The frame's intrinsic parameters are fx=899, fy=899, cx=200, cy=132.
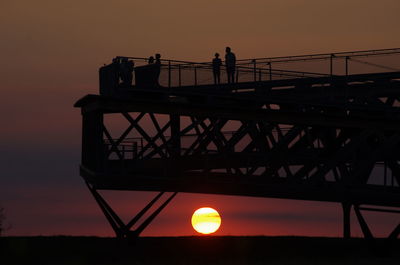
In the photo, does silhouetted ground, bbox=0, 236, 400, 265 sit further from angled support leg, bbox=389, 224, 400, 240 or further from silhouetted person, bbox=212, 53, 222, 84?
silhouetted person, bbox=212, 53, 222, 84

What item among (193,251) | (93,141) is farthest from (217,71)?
(193,251)

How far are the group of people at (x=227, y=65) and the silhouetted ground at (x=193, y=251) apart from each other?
23.7 feet

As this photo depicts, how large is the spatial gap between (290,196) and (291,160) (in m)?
2.65

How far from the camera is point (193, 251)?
38.0 m

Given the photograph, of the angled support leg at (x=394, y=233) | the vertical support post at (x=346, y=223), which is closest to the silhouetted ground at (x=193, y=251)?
the angled support leg at (x=394, y=233)

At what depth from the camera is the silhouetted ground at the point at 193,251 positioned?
120 feet

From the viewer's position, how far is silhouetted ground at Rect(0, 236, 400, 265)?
36438mm

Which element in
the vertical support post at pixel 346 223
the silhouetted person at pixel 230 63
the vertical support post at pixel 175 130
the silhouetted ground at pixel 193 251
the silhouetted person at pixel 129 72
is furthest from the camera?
the vertical support post at pixel 346 223

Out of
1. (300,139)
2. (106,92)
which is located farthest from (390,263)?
(106,92)

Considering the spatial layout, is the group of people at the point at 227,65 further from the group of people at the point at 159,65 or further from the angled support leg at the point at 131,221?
the angled support leg at the point at 131,221

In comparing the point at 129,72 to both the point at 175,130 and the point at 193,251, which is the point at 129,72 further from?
the point at 193,251

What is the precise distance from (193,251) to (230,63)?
8.92 metres

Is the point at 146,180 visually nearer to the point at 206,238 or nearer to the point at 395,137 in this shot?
the point at 206,238

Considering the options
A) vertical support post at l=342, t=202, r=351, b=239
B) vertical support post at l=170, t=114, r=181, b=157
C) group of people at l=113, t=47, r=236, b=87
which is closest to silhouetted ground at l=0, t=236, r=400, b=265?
vertical support post at l=342, t=202, r=351, b=239
